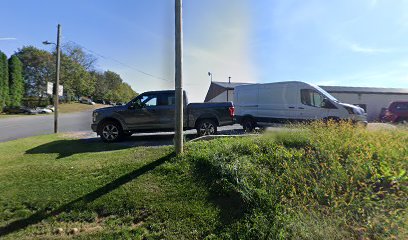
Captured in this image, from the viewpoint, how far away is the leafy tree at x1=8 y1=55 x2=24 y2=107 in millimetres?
47938

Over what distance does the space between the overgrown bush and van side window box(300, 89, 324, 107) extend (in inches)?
202

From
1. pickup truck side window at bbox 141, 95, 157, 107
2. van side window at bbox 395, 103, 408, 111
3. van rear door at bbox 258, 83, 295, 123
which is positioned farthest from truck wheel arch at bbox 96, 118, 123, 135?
van side window at bbox 395, 103, 408, 111

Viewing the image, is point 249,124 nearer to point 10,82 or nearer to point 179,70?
point 179,70

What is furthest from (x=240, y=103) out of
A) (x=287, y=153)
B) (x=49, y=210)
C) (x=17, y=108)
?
(x=17, y=108)

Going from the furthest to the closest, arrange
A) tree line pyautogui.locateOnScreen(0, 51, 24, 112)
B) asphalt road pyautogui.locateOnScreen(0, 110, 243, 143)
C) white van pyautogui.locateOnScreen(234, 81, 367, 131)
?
tree line pyautogui.locateOnScreen(0, 51, 24, 112), white van pyautogui.locateOnScreen(234, 81, 367, 131), asphalt road pyautogui.locateOnScreen(0, 110, 243, 143)

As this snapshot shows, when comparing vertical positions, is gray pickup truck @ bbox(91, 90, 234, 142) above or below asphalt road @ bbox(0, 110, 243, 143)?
above

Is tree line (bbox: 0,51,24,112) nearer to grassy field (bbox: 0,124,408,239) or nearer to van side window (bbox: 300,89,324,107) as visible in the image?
van side window (bbox: 300,89,324,107)

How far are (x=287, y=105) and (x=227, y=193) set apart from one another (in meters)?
8.43

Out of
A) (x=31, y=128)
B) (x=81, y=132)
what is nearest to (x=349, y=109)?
(x=81, y=132)

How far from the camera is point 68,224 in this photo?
4.06 metres

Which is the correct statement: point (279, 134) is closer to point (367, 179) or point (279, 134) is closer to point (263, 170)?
point (263, 170)

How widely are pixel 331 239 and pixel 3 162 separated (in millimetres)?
7848

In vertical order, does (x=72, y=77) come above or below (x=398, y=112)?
above

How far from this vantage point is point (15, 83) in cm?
4881
